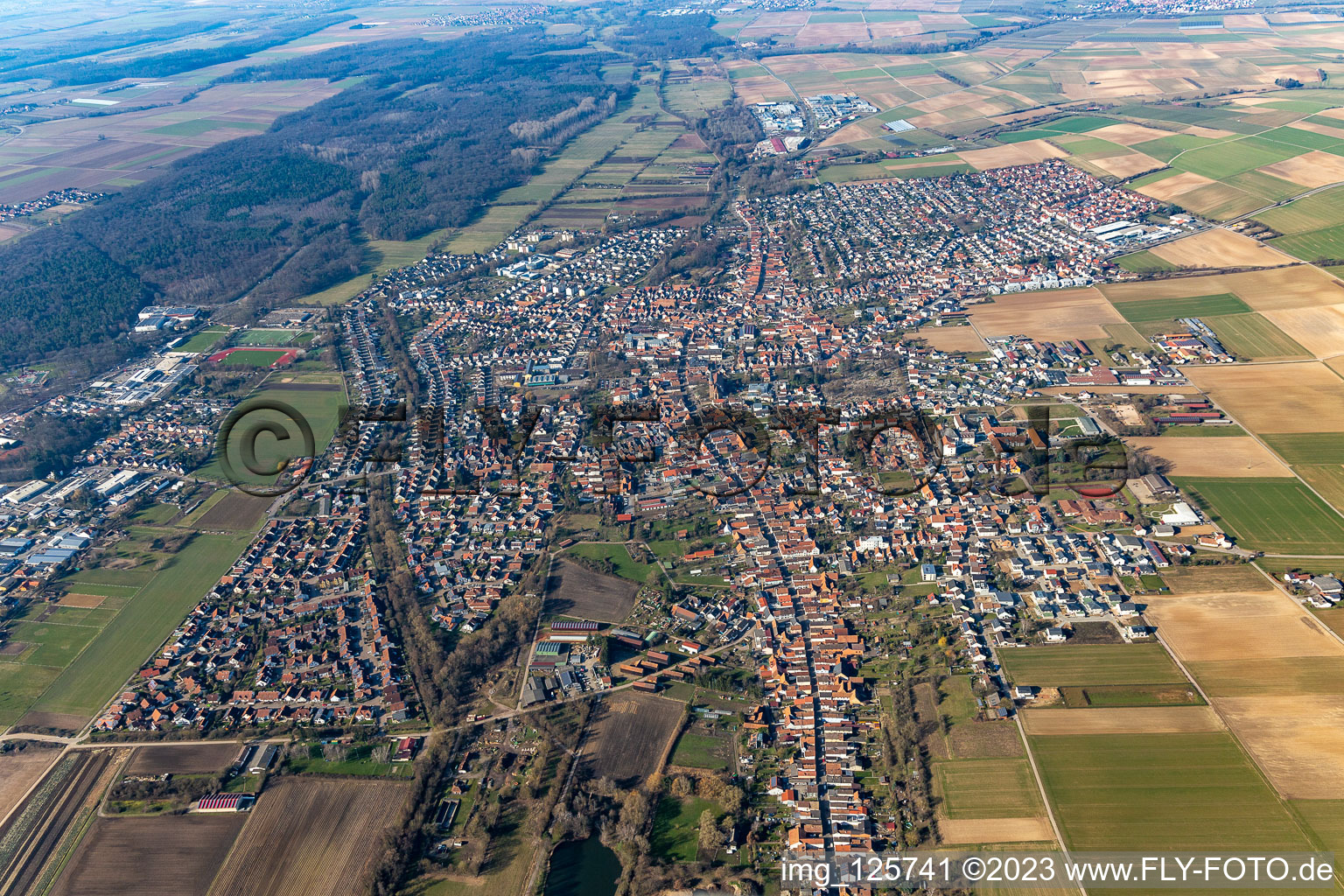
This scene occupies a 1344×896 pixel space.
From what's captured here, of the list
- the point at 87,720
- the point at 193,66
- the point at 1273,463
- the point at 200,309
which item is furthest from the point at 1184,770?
the point at 193,66

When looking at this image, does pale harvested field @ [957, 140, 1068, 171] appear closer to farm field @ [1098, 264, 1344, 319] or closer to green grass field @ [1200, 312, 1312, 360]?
farm field @ [1098, 264, 1344, 319]

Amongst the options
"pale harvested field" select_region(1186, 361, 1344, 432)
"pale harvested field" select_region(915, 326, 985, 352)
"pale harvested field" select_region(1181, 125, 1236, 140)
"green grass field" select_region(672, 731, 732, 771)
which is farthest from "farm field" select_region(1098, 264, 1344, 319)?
"green grass field" select_region(672, 731, 732, 771)

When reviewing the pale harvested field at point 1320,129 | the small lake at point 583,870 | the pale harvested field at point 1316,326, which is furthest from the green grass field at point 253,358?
the pale harvested field at point 1320,129

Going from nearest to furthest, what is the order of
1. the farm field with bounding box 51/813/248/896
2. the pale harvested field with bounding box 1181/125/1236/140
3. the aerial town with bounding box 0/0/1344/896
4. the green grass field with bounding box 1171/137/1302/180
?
1. the farm field with bounding box 51/813/248/896
2. the aerial town with bounding box 0/0/1344/896
3. the green grass field with bounding box 1171/137/1302/180
4. the pale harvested field with bounding box 1181/125/1236/140

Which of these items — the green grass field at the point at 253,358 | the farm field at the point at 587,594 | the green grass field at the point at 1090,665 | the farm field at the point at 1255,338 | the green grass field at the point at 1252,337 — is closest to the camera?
A: the green grass field at the point at 1090,665

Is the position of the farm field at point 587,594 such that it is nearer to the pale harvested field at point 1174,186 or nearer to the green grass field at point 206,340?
the green grass field at point 206,340


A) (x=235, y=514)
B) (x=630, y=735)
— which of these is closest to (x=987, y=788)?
(x=630, y=735)
